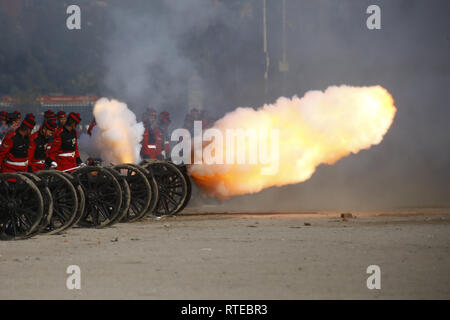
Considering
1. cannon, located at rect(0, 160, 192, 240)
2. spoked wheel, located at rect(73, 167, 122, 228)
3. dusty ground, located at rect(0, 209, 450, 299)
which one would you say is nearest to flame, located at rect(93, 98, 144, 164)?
cannon, located at rect(0, 160, 192, 240)

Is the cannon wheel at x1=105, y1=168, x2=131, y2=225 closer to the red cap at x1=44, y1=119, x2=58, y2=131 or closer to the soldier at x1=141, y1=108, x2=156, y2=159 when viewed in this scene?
the red cap at x1=44, y1=119, x2=58, y2=131

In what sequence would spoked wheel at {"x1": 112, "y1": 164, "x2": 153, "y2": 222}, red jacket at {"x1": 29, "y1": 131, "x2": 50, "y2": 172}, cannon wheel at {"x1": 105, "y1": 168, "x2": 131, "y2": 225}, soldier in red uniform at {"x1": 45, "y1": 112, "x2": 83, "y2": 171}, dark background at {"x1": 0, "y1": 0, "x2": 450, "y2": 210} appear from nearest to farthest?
1. cannon wheel at {"x1": 105, "y1": 168, "x2": 131, "y2": 225}
2. red jacket at {"x1": 29, "y1": 131, "x2": 50, "y2": 172}
3. spoked wheel at {"x1": 112, "y1": 164, "x2": 153, "y2": 222}
4. soldier in red uniform at {"x1": 45, "y1": 112, "x2": 83, "y2": 171}
5. dark background at {"x1": 0, "y1": 0, "x2": 450, "y2": 210}

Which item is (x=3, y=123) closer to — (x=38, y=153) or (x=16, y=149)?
(x=38, y=153)

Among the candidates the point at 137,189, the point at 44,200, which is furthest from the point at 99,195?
the point at 44,200

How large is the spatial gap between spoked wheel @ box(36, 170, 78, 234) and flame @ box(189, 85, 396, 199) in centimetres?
353

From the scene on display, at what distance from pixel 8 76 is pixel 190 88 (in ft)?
76.0

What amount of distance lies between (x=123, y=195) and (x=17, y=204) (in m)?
2.15

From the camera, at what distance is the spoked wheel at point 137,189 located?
45.2 feet

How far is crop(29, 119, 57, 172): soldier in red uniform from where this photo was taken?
13.6m

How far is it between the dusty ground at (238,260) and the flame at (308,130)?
2151 mm

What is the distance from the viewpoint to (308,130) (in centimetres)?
1551
